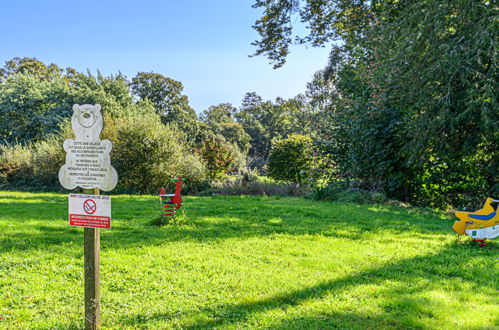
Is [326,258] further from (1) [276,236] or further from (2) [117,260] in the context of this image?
(2) [117,260]

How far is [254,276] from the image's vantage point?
4.72 metres

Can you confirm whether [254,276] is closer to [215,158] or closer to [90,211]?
[90,211]

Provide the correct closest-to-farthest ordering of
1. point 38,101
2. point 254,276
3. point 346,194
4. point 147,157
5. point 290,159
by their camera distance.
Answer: point 254,276 → point 346,194 → point 147,157 → point 290,159 → point 38,101

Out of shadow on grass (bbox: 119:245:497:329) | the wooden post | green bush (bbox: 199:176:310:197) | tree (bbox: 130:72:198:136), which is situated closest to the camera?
the wooden post

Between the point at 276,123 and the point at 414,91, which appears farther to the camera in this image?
the point at 276,123

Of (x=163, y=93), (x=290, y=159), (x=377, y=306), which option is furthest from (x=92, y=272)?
(x=163, y=93)

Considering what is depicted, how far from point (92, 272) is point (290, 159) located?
16.9 m

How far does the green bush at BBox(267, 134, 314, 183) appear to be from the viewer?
63.6 feet

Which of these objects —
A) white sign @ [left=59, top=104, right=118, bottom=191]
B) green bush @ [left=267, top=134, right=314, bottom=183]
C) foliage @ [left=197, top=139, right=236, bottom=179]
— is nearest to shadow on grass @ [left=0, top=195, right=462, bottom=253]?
white sign @ [left=59, top=104, right=118, bottom=191]

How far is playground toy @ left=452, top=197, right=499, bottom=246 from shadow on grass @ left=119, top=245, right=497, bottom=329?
4.05ft

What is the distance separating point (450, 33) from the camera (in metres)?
9.12

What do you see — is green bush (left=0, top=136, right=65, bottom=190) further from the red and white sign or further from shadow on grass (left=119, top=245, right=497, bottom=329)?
shadow on grass (left=119, top=245, right=497, bottom=329)

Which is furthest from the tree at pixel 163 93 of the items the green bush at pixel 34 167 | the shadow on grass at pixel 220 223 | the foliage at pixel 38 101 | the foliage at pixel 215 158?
the shadow on grass at pixel 220 223

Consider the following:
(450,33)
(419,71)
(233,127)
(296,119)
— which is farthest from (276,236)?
(296,119)
